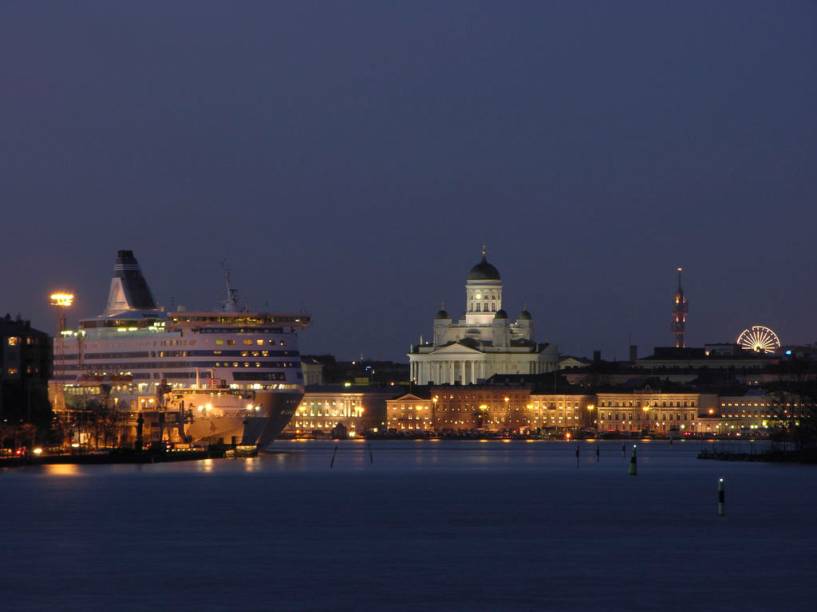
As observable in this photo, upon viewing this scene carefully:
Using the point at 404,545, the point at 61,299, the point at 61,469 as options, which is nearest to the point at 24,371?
the point at 61,299

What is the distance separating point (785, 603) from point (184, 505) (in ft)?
94.2

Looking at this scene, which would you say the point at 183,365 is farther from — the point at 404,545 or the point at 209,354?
the point at 404,545

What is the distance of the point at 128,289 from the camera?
132 m

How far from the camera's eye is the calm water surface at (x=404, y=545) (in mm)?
35656

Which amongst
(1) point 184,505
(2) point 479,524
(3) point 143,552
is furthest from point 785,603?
(1) point 184,505

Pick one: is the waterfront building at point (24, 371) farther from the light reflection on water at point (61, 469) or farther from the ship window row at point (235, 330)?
the light reflection on water at point (61, 469)

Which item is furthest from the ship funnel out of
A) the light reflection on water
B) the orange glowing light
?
the light reflection on water

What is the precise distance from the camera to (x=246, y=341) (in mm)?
116250

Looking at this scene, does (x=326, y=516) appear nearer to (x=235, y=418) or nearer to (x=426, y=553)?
(x=426, y=553)

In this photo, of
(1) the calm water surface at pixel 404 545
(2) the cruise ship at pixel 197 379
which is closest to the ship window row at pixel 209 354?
(2) the cruise ship at pixel 197 379

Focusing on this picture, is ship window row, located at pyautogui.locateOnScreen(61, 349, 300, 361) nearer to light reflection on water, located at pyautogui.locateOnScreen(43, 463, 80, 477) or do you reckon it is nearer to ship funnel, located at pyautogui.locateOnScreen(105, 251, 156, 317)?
ship funnel, located at pyautogui.locateOnScreen(105, 251, 156, 317)

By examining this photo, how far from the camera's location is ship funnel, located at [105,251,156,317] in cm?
Answer: 13075

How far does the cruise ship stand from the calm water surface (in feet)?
112

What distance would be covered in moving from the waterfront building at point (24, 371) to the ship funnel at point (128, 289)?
6.20 metres
